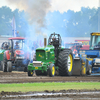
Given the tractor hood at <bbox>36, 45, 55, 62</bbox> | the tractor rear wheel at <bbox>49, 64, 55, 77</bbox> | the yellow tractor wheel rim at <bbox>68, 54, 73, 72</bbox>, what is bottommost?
the tractor rear wheel at <bbox>49, 64, 55, 77</bbox>

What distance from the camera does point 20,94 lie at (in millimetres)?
11500

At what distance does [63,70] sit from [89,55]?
4.13 meters

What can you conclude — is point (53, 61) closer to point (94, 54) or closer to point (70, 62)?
point (70, 62)

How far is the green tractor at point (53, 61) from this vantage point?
18.8 meters

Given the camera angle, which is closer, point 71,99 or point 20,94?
point 71,99

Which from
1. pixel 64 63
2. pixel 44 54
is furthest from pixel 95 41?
pixel 44 54

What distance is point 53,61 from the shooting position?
20031 mm

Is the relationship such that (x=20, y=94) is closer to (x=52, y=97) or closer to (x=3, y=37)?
(x=52, y=97)

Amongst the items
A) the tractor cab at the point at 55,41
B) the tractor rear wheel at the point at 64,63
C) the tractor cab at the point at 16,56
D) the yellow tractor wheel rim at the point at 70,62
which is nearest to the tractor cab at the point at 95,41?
the yellow tractor wheel rim at the point at 70,62

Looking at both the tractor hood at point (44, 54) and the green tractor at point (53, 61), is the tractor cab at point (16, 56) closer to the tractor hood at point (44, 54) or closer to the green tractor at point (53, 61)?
the green tractor at point (53, 61)

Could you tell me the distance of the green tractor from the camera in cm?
1881

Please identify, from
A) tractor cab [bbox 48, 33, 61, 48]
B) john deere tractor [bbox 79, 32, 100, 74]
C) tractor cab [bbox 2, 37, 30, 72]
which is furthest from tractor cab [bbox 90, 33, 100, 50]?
tractor cab [bbox 2, 37, 30, 72]

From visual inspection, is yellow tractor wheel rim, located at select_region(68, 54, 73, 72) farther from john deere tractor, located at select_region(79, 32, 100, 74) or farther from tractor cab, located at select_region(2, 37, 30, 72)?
tractor cab, located at select_region(2, 37, 30, 72)

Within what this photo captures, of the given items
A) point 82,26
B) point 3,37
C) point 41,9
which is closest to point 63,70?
point 41,9
